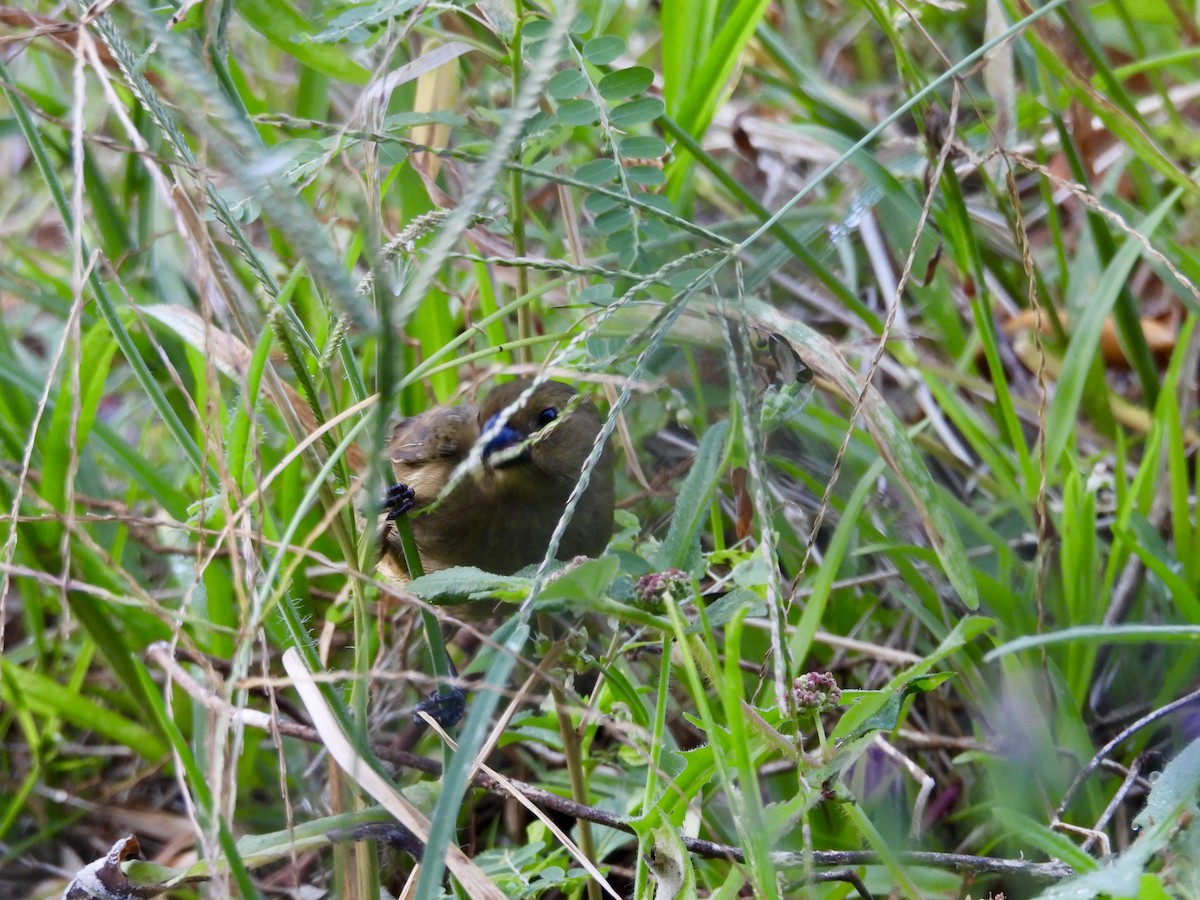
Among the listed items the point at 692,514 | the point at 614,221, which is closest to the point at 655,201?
the point at 614,221

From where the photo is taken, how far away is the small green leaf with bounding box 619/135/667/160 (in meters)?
2.35

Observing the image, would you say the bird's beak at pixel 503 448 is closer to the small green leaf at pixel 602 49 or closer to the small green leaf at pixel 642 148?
the small green leaf at pixel 642 148

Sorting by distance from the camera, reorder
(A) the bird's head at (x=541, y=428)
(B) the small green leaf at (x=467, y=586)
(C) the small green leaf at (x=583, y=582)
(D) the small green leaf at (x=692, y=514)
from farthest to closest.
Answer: (A) the bird's head at (x=541, y=428)
(D) the small green leaf at (x=692, y=514)
(B) the small green leaf at (x=467, y=586)
(C) the small green leaf at (x=583, y=582)

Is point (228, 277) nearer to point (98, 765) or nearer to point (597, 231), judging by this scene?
point (597, 231)

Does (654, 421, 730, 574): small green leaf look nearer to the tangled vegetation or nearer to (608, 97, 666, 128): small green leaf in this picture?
the tangled vegetation

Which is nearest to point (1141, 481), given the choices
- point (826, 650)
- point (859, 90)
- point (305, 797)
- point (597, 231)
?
point (826, 650)

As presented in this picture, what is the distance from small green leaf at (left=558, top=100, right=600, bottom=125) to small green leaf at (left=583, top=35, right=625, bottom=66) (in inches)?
3.2

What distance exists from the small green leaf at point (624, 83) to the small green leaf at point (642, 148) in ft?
0.28

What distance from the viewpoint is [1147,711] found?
2.44 metres

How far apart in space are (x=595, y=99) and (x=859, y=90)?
2.49 meters

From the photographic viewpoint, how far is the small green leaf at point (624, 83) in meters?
2.33

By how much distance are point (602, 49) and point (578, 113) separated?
131 mm

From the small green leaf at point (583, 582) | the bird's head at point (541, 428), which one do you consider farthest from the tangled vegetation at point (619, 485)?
the bird's head at point (541, 428)

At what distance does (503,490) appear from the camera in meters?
2.92
